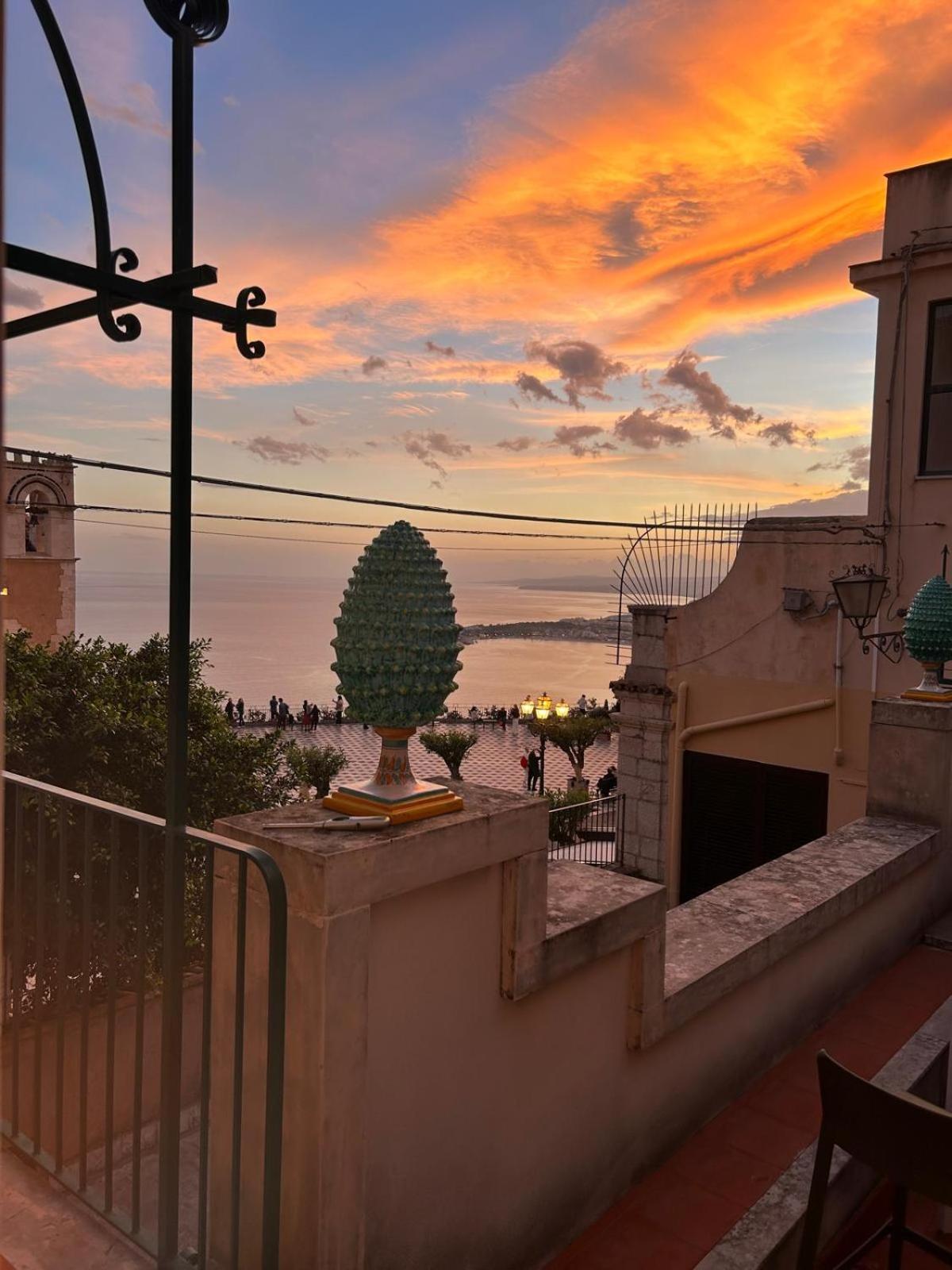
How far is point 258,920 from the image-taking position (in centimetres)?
207

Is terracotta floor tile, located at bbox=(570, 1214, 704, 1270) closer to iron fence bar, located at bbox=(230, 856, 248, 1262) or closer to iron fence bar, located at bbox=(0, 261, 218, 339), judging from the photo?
iron fence bar, located at bbox=(230, 856, 248, 1262)

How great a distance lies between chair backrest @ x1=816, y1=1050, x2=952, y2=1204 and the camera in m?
2.22

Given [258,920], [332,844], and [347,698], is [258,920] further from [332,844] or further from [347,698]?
[347,698]

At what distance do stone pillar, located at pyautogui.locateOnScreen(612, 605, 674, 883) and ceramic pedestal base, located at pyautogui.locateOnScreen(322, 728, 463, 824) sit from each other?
11.8m

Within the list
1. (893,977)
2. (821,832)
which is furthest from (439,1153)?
(821,832)

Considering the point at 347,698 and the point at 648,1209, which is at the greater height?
the point at 347,698

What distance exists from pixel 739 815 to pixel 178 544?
1229 cm

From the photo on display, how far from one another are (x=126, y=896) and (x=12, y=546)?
22033 mm

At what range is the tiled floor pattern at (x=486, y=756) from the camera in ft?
122

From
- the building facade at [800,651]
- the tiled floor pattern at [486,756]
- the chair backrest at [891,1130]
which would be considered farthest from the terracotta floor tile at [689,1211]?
the tiled floor pattern at [486,756]

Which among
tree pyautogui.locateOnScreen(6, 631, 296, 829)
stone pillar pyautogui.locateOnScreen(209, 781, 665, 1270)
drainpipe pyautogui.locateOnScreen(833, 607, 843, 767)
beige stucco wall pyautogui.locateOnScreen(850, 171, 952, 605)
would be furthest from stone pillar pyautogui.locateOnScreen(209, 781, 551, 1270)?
beige stucco wall pyautogui.locateOnScreen(850, 171, 952, 605)

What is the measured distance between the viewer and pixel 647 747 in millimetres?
13938

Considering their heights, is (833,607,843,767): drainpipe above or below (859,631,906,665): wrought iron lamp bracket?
below

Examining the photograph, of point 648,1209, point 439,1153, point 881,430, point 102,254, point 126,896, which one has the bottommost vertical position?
point 126,896
